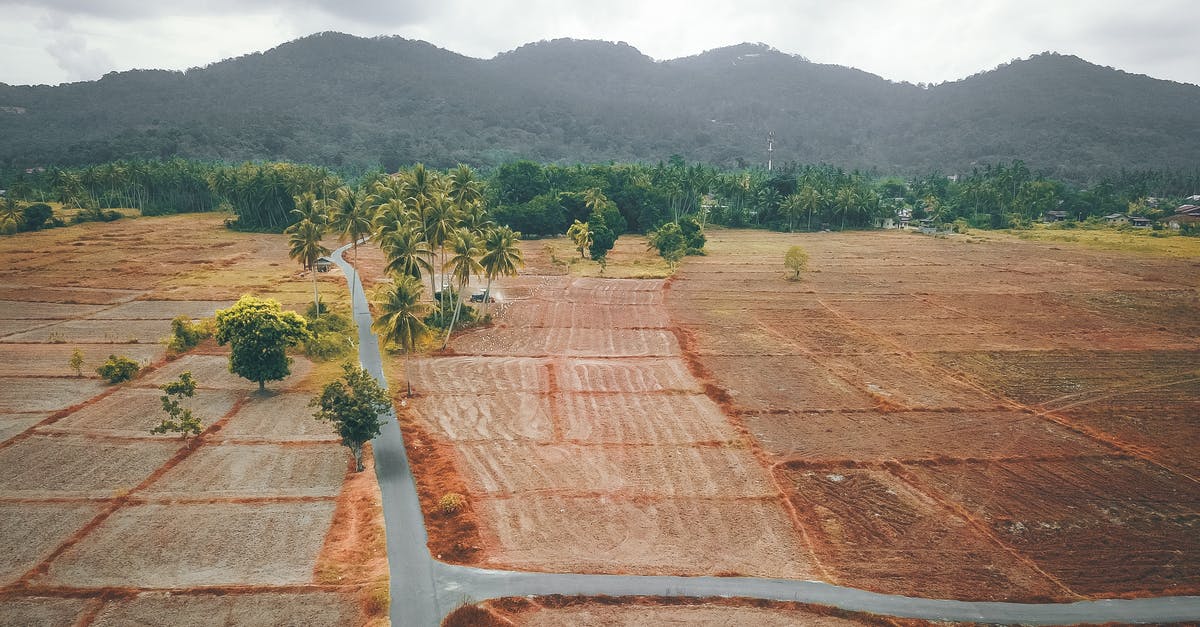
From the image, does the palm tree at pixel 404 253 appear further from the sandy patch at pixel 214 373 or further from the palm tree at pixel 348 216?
the sandy patch at pixel 214 373

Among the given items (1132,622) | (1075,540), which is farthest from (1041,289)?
(1132,622)

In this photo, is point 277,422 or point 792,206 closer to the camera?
point 277,422

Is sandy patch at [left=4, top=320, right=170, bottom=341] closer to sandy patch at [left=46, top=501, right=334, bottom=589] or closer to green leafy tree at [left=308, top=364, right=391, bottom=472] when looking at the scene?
green leafy tree at [left=308, top=364, right=391, bottom=472]

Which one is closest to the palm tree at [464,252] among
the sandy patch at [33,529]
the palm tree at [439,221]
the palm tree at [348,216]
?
the palm tree at [439,221]

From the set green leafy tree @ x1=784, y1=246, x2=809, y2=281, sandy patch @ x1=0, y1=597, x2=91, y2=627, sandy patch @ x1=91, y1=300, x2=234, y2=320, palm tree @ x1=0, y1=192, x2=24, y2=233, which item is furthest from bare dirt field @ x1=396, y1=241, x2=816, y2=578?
palm tree @ x1=0, y1=192, x2=24, y2=233

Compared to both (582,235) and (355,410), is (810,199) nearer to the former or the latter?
(582,235)

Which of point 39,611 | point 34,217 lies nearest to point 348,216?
point 39,611

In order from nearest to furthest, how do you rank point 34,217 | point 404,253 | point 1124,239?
point 404,253 < point 34,217 < point 1124,239
